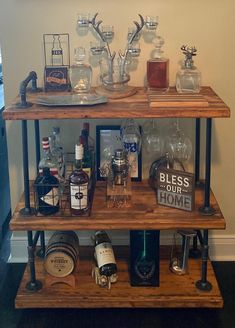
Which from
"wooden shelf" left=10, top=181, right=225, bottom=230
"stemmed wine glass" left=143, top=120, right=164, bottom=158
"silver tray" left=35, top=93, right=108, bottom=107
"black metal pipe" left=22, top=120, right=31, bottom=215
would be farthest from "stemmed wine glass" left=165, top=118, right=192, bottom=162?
"black metal pipe" left=22, top=120, right=31, bottom=215

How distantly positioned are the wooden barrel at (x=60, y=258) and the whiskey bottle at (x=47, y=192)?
181mm

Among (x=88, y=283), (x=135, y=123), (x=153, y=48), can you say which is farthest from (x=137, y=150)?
(x=88, y=283)

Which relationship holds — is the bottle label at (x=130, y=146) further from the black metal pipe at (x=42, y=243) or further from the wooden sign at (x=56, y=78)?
the black metal pipe at (x=42, y=243)

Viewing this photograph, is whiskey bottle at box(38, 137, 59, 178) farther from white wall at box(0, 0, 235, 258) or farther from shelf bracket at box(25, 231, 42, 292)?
white wall at box(0, 0, 235, 258)

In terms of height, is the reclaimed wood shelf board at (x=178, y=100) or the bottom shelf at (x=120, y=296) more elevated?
the reclaimed wood shelf board at (x=178, y=100)

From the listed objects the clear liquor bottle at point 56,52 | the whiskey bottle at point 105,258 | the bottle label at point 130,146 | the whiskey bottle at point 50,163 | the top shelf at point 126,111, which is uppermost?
the clear liquor bottle at point 56,52

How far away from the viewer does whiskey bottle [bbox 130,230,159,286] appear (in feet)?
7.28

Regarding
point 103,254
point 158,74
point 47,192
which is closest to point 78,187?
point 47,192

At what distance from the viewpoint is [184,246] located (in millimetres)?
2301

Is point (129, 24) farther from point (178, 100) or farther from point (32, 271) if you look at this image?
point (32, 271)

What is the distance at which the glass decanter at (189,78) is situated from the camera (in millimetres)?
2197

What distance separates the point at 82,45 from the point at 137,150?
522 millimetres

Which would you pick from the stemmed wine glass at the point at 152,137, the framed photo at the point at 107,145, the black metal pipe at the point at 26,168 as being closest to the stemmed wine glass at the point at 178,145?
the stemmed wine glass at the point at 152,137

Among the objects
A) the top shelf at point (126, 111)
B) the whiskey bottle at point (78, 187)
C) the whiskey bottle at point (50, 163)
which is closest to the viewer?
the top shelf at point (126, 111)
